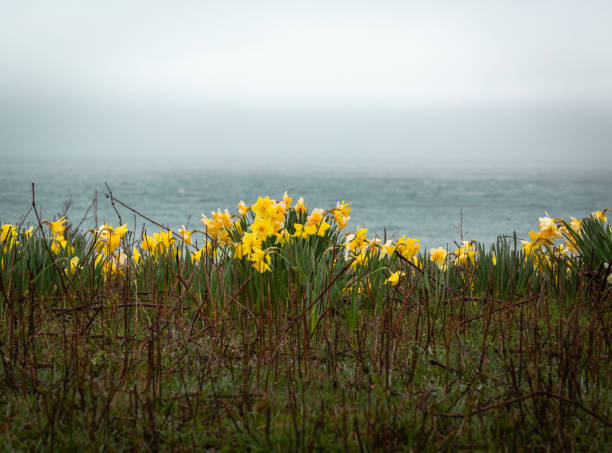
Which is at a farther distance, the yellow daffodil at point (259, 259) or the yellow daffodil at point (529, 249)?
the yellow daffodil at point (529, 249)

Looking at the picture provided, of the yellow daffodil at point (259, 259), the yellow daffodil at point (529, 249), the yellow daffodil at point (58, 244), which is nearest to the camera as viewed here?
the yellow daffodil at point (259, 259)

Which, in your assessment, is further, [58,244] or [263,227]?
[58,244]

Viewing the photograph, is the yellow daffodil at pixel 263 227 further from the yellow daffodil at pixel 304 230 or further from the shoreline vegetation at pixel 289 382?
the yellow daffodil at pixel 304 230

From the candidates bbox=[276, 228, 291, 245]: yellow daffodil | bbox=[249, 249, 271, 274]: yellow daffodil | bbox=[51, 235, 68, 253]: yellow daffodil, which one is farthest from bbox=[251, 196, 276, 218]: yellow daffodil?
bbox=[51, 235, 68, 253]: yellow daffodil

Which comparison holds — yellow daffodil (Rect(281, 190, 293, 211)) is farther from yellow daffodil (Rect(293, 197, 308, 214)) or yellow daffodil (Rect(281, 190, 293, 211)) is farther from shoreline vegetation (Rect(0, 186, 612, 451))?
shoreline vegetation (Rect(0, 186, 612, 451))

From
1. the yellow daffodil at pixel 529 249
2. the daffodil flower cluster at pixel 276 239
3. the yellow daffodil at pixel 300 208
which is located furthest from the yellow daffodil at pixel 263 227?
the yellow daffodil at pixel 529 249

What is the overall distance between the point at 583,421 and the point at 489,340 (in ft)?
2.88

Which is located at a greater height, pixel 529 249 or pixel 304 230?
pixel 304 230

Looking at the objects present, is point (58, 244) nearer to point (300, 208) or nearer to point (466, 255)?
point (300, 208)

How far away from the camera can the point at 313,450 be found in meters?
1.55

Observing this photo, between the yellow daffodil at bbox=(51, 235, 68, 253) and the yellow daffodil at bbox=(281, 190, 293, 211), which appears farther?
the yellow daffodil at bbox=(51, 235, 68, 253)

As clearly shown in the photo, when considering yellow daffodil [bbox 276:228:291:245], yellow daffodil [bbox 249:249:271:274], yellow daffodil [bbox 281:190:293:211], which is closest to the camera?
yellow daffodil [bbox 249:249:271:274]

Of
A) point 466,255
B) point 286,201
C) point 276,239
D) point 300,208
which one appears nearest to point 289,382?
point 276,239

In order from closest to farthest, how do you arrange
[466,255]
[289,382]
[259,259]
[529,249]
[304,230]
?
[289,382], [259,259], [304,230], [466,255], [529,249]
